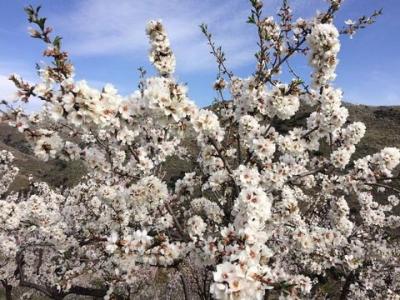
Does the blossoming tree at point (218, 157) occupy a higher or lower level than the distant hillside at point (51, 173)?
lower

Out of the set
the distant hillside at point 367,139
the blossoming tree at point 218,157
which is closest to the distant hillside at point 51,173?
the distant hillside at point 367,139

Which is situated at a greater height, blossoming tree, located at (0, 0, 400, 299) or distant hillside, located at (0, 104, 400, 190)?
distant hillside, located at (0, 104, 400, 190)

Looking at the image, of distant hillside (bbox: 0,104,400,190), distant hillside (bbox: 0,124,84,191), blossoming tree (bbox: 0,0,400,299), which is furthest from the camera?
distant hillside (bbox: 0,124,84,191)

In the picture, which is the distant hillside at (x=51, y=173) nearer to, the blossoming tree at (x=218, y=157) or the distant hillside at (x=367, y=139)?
the distant hillside at (x=367, y=139)

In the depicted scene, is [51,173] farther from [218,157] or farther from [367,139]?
[218,157]

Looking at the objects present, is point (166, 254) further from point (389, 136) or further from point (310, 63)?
point (389, 136)

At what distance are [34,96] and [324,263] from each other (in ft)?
20.5

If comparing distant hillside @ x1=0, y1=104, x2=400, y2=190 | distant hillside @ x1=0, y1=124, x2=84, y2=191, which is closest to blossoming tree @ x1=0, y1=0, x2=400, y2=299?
distant hillside @ x1=0, y1=104, x2=400, y2=190

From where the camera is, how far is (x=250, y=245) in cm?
418

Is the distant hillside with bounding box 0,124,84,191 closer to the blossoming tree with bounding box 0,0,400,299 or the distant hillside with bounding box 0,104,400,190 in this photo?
the distant hillside with bounding box 0,104,400,190

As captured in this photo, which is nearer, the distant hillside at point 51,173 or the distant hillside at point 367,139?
the distant hillside at point 367,139

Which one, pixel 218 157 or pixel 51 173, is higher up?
pixel 51 173

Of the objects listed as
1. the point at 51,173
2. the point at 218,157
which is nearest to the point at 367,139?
the point at 218,157

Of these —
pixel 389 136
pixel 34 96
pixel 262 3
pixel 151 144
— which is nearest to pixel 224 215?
pixel 151 144
